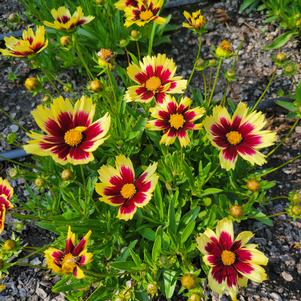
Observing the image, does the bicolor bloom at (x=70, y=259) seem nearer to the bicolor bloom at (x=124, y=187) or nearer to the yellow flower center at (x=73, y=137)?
the bicolor bloom at (x=124, y=187)

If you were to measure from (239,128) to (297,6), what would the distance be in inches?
56.2

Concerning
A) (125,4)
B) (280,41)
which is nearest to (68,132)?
(125,4)

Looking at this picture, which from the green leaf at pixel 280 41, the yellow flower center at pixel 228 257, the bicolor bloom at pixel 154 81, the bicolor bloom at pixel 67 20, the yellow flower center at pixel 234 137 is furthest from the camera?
the green leaf at pixel 280 41

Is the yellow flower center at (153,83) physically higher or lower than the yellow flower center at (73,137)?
lower

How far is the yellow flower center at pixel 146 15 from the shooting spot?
6.10 feet

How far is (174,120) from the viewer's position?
62.7 inches

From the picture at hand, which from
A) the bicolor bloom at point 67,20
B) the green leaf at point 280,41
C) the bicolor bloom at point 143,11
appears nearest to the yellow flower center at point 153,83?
the bicolor bloom at point 143,11

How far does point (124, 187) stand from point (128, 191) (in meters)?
0.03

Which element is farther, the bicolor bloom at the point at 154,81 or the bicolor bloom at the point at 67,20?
the bicolor bloom at the point at 67,20

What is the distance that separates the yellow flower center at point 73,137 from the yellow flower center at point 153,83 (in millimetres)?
363

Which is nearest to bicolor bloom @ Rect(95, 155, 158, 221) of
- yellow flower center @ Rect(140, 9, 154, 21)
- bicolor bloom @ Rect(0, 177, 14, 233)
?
bicolor bloom @ Rect(0, 177, 14, 233)

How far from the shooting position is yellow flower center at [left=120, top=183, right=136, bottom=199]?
1510 mm

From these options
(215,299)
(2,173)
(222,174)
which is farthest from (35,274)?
(222,174)

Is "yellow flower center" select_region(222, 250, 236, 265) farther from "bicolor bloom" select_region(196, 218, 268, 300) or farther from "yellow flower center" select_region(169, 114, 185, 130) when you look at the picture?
"yellow flower center" select_region(169, 114, 185, 130)
